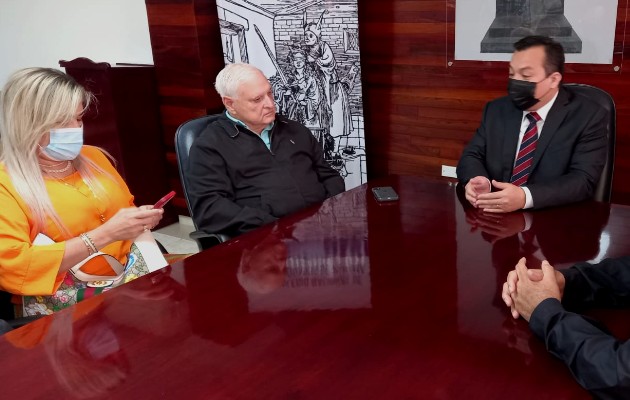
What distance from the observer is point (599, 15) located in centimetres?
274

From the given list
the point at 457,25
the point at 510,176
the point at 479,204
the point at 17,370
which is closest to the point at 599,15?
the point at 457,25

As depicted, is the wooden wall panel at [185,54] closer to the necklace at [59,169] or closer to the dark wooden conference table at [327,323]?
the necklace at [59,169]

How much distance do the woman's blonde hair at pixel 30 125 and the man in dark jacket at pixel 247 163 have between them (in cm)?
59

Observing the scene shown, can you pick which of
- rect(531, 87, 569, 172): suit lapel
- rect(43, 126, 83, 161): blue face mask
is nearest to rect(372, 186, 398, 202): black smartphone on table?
rect(531, 87, 569, 172): suit lapel

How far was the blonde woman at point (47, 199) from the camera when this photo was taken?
5.71 feet

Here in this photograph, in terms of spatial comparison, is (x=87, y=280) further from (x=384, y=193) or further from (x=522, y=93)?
(x=522, y=93)

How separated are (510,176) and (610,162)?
377mm

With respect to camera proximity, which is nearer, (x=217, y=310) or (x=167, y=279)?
(x=217, y=310)

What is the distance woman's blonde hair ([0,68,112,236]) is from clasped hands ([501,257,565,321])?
1.40 m

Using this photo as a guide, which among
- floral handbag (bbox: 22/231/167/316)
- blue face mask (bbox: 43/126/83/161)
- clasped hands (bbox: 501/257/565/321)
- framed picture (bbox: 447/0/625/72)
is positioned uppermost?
framed picture (bbox: 447/0/625/72)

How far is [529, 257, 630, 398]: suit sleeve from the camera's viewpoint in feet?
3.44

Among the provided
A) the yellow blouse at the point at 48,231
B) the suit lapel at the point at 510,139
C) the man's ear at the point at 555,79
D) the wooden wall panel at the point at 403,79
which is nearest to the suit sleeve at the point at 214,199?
the yellow blouse at the point at 48,231

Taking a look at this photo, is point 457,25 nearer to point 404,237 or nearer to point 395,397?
point 404,237

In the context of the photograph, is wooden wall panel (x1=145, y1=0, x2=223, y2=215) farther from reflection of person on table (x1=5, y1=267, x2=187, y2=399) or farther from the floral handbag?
reflection of person on table (x1=5, y1=267, x2=187, y2=399)
